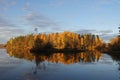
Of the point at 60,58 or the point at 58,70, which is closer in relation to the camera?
the point at 58,70

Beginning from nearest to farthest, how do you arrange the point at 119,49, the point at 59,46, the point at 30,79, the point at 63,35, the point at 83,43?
the point at 30,79 < the point at 119,49 < the point at 59,46 < the point at 63,35 < the point at 83,43

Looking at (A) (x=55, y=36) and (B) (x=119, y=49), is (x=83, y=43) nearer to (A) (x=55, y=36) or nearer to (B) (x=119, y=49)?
(A) (x=55, y=36)

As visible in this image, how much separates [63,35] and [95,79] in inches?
5851

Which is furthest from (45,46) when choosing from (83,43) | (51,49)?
(83,43)

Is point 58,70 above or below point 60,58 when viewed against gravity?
above

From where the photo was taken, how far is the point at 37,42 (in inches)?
5940

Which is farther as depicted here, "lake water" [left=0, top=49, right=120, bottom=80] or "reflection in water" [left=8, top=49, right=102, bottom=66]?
"reflection in water" [left=8, top=49, right=102, bottom=66]

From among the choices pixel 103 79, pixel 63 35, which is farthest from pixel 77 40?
pixel 103 79

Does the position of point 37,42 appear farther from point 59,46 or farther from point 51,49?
point 59,46

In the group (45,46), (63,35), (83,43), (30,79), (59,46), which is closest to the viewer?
(30,79)

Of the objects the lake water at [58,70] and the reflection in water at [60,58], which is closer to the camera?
the lake water at [58,70]

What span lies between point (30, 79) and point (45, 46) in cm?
11645

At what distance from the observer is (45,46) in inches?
5896

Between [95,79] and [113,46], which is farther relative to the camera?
[113,46]
